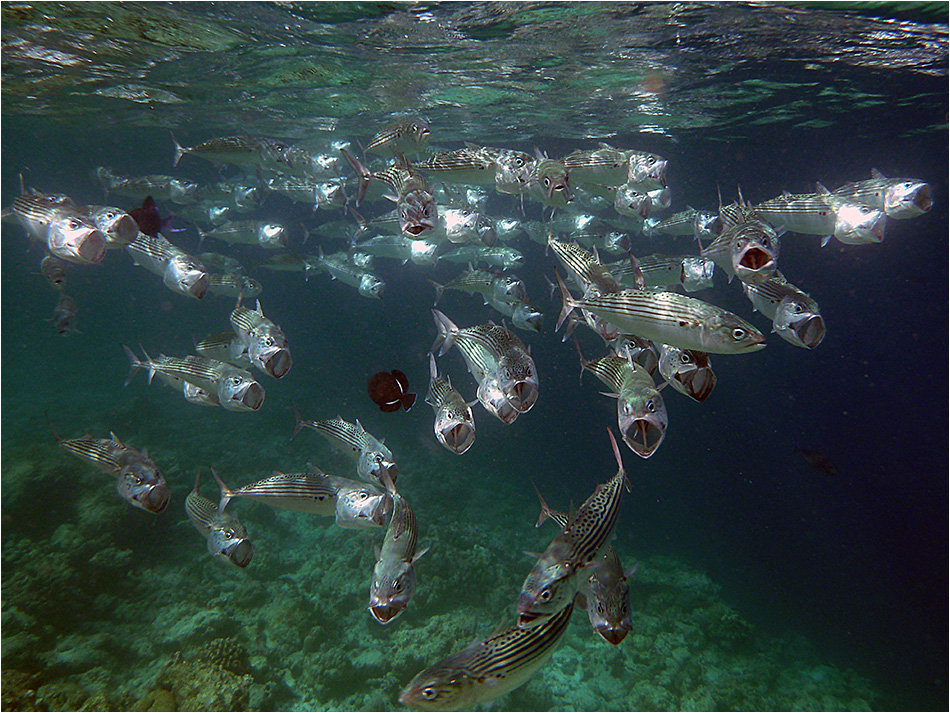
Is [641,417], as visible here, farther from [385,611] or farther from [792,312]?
[385,611]

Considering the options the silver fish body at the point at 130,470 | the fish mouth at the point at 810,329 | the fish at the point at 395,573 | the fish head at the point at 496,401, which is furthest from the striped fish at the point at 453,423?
the silver fish body at the point at 130,470

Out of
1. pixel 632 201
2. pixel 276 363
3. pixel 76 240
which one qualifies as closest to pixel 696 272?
pixel 632 201

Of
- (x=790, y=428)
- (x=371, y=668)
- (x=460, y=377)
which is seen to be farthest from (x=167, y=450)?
(x=790, y=428)

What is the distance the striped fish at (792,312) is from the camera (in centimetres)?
412

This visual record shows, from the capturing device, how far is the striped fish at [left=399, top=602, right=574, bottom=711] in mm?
3207

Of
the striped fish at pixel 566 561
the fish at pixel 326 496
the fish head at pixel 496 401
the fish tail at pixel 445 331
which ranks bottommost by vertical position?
the fish at pixel 326 496

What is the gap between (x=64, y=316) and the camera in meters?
7.88

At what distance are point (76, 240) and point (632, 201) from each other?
665cm

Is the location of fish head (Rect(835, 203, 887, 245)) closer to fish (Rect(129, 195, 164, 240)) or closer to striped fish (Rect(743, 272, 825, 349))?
striped fish (Rect(743, 272, 825, 349))

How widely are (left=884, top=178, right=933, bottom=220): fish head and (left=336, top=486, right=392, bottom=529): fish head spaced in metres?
6.29

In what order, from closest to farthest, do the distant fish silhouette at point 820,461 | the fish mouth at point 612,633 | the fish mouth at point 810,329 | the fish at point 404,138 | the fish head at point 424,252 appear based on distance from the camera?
the fish mouth at point 612,633
the fish mouth at point 810,329
the fish at point 404,138
the distant fish silhouette at point 820,461
the fish head at point 424,252

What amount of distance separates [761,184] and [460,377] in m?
22.0

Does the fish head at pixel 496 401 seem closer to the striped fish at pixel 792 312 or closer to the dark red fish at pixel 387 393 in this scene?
the dark red fish at pixel 387 393

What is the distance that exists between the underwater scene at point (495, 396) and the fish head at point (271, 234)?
124 mm
